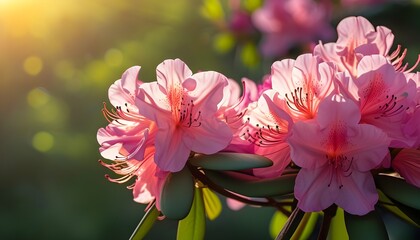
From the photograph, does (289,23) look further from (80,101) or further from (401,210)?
(401,210)

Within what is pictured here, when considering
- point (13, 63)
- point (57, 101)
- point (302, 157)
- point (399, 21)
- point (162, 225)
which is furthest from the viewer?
point (162, 225)

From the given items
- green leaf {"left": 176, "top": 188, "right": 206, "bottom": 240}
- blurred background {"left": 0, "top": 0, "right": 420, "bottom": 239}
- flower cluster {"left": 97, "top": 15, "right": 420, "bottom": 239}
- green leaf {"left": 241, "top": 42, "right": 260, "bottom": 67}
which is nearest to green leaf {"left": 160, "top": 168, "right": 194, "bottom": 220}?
flower cluster {"left": 97, "top": 15, "right": 420, "bottom": 239}

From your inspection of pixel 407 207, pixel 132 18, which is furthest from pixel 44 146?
pixel 407 207

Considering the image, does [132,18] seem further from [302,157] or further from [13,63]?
[302,157]

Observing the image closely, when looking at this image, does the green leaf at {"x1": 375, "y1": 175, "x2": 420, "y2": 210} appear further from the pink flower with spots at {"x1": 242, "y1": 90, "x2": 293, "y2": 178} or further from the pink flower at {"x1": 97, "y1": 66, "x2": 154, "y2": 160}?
the pink flower at {"x1": 97, "y1": 66, "x2": 154, "y2": 160}

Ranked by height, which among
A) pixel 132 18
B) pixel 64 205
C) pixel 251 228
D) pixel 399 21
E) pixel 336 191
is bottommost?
pixel 251 228

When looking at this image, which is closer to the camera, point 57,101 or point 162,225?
point 57,101

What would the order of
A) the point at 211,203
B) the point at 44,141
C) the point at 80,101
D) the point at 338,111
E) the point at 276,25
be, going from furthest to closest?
1. the point at 80,101
2. the point at 44,141
3. the point at 276,25
4. the point at 211,203
5. the point at 338,111

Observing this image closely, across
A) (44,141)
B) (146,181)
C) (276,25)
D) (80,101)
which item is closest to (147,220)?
(146,181)
